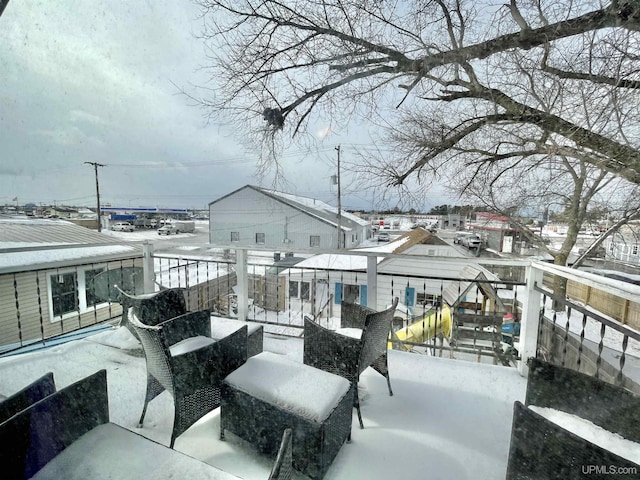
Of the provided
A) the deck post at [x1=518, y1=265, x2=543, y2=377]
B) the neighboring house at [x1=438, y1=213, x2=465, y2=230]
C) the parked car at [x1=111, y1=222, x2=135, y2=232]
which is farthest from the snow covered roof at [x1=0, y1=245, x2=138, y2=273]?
the neighboring house at [x1=438, y1=213, x2=465, y2=230]

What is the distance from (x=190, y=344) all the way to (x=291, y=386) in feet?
2.61

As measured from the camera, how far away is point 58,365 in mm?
2201

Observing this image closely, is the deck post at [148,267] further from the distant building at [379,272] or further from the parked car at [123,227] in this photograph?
the distant building at [379,272]

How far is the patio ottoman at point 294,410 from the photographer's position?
124 centimetres

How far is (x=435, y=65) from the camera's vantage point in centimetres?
338

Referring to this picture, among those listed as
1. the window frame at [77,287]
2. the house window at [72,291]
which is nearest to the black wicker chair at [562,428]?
the window frame at [77,287]

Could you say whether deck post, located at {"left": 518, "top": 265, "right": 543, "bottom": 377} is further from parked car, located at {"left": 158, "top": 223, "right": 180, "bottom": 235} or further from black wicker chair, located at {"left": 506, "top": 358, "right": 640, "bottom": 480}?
parked car, located at {"left": 158, "top": 223, "right": 180, "bottom": 235}

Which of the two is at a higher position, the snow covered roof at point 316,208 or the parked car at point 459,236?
the snow covered roof at point 316,208

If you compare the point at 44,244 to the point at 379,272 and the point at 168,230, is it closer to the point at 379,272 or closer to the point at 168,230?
the point at 168,230

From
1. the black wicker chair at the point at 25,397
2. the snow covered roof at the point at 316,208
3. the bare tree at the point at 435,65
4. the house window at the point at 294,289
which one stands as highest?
the bare tree at the point at 435,65

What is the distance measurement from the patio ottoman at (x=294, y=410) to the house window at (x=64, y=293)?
382 cm

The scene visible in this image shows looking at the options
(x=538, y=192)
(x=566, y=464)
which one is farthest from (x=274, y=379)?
(x=538, y=192)

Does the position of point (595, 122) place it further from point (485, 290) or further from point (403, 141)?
point (485, 290)

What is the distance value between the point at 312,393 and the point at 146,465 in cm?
69
